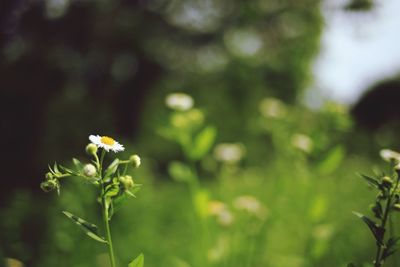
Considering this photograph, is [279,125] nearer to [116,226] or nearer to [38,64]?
[116,226]

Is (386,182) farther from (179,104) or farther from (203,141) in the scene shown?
(179,104)

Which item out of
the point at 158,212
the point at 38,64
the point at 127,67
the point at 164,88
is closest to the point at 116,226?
the point at 158,212

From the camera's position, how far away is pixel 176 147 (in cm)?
680

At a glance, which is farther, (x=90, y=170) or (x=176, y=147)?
(x=176, y=147)

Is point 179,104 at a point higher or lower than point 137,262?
higher

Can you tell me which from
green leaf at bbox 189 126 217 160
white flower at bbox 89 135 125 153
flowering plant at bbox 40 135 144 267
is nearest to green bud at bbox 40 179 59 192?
flowering plant at bbox 40 135 144 267

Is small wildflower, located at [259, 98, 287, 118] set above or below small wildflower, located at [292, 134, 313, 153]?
above

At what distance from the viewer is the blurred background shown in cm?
202

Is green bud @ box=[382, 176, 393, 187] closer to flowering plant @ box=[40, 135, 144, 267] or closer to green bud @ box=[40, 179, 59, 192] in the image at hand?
flowering plant @ box=[40, 135, 144, 267]

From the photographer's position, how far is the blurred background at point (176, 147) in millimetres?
2023

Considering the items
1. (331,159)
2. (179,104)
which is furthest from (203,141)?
(331,159)

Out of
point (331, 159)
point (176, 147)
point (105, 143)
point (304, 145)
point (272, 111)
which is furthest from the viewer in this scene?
point (176, 147)

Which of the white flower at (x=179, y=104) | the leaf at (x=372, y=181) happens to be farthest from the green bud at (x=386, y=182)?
the white flower at (x=179, y=104)

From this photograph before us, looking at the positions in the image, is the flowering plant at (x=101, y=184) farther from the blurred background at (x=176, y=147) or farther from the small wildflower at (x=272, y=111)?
the small wildflower at (x=272, y=111)
